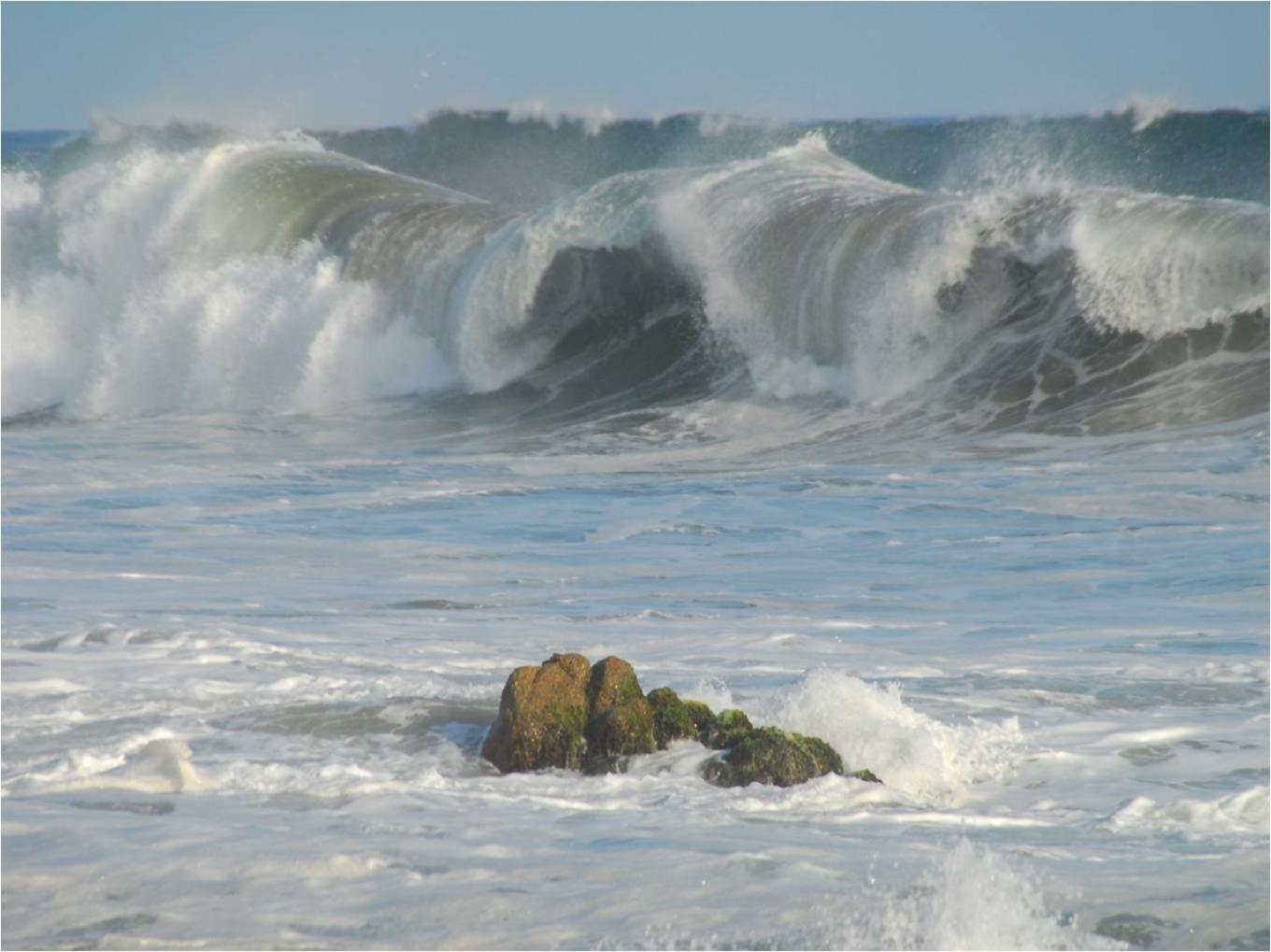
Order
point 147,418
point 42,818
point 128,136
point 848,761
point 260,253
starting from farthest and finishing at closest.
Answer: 1. point 128,136
2. point 260,253
3. point 147,418
4. point 848,761
5. point 42,818

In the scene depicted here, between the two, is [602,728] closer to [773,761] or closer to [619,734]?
[619,734]

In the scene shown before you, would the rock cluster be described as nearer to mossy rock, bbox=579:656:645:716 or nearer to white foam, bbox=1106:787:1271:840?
mossy rock, bbox=579:656:645:716

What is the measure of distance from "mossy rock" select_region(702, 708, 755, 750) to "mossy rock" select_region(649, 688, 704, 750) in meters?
0.04

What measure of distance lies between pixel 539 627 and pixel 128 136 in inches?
685

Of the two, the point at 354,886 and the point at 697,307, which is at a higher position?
the point at 697,307

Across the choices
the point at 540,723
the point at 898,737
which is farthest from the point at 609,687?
the point at 898,737

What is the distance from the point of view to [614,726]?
15.8 ft

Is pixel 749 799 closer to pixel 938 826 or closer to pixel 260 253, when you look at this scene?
pixel 938 826

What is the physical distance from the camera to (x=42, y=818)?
4.22 metres

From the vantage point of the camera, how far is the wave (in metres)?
13.7

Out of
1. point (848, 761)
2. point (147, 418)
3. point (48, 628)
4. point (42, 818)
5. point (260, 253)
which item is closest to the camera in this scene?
point (42, 818)

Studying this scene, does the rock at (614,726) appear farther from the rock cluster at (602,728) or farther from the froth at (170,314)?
the froth at (170,314)

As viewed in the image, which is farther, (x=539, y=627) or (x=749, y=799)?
(x=539, y=627)

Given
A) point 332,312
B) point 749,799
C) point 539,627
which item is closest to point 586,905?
point 749,799
